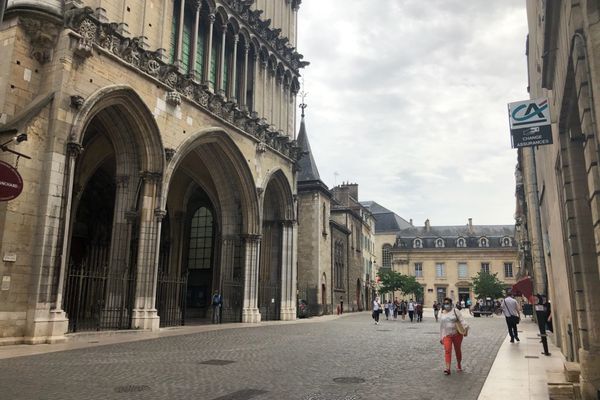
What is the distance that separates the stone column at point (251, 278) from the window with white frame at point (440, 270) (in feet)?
187

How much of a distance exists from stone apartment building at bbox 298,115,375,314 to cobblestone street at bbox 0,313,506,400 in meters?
20.9

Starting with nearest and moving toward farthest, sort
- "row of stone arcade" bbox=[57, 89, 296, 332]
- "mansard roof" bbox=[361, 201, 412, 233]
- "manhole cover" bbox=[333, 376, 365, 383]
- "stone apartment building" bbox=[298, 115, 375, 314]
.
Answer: "manhole cover" bbox=[333, 376, 365, 383], "row of stone arcade" bbox=[57, 89, 296, 332], "stone apartment building" bbox=[298, 115, 375, 314], "mansard roof" bbox=[361, 201, 412, 233]

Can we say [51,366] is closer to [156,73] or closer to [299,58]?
[156,73]

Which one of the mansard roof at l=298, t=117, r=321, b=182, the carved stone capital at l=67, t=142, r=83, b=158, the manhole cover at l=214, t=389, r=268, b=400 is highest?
the mansard roof at l=298, t=117, r=321, b=182

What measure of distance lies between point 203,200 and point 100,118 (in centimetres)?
1266

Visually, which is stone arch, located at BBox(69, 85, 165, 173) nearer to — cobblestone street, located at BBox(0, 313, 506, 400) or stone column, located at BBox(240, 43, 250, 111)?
cobblestone street, located at BBox(0, 313, 506, 400)

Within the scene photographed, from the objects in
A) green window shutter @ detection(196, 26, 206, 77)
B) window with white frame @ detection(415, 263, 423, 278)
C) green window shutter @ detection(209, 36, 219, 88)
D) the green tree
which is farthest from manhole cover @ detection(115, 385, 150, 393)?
window with white frame @ detection(415, 263, 423, 278)

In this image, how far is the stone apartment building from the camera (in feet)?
119

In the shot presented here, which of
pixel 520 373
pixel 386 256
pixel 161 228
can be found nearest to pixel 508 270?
pixel 386 256

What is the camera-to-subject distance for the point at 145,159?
18.3 metres

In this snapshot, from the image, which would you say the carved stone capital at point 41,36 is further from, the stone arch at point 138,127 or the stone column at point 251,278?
the stone column at point 251,278

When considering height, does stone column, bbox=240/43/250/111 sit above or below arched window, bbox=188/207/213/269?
above

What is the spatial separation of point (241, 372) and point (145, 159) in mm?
11562

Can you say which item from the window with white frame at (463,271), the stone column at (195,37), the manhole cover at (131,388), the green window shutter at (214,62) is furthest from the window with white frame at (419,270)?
the manhole cover at (131,388)
